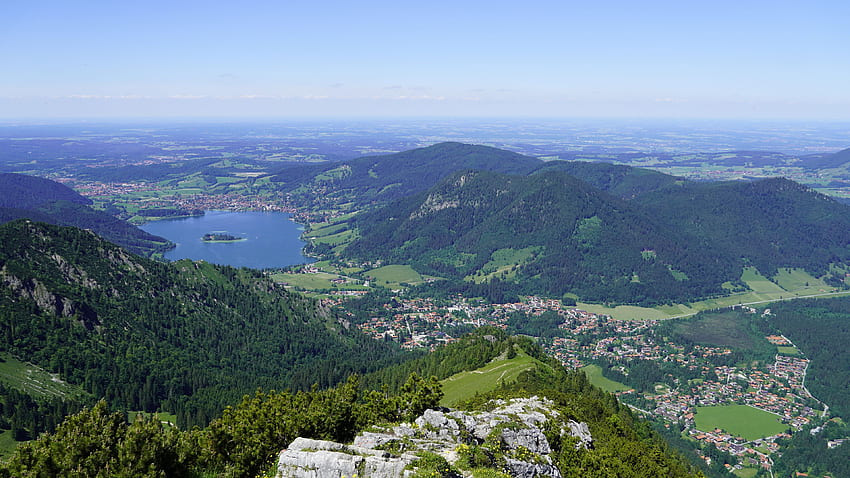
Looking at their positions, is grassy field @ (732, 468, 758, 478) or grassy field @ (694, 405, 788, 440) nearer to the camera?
grassy field @ (732, 468, 758, 478)

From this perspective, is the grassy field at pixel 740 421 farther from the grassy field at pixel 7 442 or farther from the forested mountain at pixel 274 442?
the grassy field at pixel 7 442

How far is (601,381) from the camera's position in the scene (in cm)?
16112

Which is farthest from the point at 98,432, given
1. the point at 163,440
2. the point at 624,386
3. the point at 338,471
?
the point at 624,386

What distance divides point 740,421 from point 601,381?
38879 millimetres

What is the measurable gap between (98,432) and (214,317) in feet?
513

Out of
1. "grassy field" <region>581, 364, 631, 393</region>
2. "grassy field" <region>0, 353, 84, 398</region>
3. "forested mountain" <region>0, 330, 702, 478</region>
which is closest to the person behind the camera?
"forested mountain" <region>0, 330, 702, 478</region>

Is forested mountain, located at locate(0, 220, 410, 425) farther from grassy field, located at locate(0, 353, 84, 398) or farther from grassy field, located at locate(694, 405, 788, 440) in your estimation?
grassy field, located at locate(694, 405, 788, 440)

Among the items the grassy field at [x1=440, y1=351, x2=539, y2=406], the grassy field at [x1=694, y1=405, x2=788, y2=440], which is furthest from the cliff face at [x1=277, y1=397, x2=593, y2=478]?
the grassy field at [x1=694, y1=405, x2=788, y2=440]

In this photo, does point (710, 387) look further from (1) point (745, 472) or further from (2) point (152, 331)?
(2) point (152, 331)

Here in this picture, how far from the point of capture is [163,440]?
101 feet

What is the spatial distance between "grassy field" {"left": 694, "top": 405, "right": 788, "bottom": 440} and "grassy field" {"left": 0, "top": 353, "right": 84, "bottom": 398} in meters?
150

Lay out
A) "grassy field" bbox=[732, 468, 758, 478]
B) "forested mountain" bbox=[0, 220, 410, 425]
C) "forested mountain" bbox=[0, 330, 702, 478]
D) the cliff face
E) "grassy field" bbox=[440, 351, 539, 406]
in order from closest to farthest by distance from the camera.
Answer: "forested mountain" bbox=[0, 330, 702, 478]
the cliff face
"grassy field" bbox=[440, 351, 539, 406]
"grassy field" bbox=[732, 468, 758, 478]
"forested mountain" bbox=[0, 220, 410, 425]

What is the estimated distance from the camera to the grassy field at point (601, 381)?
507ft

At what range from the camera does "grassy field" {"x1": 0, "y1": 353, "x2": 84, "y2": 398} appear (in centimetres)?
10162
